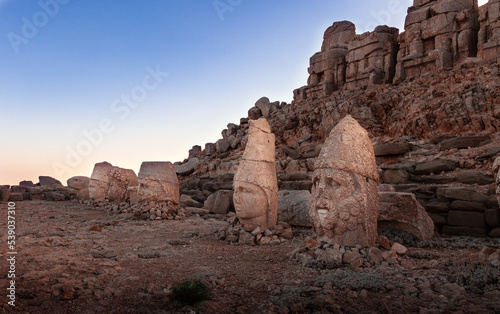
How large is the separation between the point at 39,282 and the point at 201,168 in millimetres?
22031

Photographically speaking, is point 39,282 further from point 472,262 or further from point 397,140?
point 397,140

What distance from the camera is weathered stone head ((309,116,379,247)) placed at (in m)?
5.12

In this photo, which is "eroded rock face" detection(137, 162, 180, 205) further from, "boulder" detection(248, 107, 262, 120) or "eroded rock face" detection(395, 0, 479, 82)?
"boulder" detection(248, 107, 262, 120)

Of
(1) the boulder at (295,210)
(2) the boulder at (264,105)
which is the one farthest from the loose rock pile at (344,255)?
(2) the boulder at (264,105)

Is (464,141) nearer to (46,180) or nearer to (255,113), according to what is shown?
(255,113)

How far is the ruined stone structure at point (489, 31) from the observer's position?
1717cm

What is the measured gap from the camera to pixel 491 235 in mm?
6930

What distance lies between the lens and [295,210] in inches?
339

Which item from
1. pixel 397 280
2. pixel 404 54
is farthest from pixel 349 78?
pixel 397 280

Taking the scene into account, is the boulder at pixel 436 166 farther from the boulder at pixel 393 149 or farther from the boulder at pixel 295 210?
the boulder at pixel 295 210

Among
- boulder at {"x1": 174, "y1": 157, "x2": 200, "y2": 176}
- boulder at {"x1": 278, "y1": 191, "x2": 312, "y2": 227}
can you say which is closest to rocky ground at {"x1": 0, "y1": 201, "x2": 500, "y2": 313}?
boulder at {"x1": 278, "y1": 191, "x2": 312, "y2": 227}

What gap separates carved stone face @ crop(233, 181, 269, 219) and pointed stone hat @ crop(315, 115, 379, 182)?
2.09 meters

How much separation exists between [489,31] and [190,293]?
22.2 metres

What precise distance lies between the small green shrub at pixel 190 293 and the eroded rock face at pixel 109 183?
1176 cm
